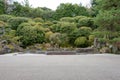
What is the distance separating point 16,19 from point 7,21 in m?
0.65

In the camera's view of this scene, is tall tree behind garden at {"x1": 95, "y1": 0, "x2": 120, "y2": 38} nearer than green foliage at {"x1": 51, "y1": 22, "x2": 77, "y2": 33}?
Yes

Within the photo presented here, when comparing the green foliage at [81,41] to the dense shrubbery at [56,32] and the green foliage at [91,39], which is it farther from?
the green foliage at [91,39]

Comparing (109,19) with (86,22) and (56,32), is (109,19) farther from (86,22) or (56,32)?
(56,32)

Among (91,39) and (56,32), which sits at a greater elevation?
(56,32)

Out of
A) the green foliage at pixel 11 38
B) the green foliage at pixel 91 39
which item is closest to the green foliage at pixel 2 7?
the green foliage at pixel 11 38

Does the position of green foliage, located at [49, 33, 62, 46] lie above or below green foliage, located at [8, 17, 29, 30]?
below

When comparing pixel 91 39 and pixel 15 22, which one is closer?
pixel 91 39

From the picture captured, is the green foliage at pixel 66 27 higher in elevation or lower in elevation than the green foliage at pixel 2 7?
lower

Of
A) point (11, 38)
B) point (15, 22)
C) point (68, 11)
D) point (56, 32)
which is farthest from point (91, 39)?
point (15, 22)

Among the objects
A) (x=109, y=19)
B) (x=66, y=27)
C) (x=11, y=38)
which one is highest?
(x=109, y=19)

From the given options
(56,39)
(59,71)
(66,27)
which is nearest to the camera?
(59,71)

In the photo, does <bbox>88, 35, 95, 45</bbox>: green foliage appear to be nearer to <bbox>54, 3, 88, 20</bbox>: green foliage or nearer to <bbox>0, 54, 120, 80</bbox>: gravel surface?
<bbox>54, 3, 88, 20</bbox>: green foliage

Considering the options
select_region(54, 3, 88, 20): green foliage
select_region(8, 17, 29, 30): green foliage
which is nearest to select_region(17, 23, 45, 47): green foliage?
select_region(8, 17, 29, 30): green foliage

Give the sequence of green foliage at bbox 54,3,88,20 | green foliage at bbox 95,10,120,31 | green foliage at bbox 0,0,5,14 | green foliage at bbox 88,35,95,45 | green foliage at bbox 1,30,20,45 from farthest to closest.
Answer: green foliage at bbox 0,0,5,14 < green foliage at bbox 54,3,88,20 < green foliage at bbox 88,35,95,45 < green foliage at bbox 1,30,20,45 < green foliage at bbox 95,10,120,31
